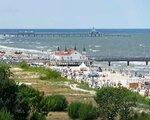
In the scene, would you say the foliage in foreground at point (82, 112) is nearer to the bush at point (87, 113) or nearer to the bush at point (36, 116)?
the bush at point (87, 113)

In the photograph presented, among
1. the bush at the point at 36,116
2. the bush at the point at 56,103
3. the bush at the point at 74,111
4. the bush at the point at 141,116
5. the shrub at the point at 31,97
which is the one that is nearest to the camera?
the bush at the point at 36,116

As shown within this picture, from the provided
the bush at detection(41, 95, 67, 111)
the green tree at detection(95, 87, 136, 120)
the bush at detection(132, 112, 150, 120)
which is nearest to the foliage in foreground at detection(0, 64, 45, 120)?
the green tree at detection(95, 87, 136, 120)

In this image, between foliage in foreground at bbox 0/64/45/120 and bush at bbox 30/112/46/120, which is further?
bush at bbox 30/112/46/120

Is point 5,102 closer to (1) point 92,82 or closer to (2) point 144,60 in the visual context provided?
(1) point 92,82

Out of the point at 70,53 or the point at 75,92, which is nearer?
the point at 75,92

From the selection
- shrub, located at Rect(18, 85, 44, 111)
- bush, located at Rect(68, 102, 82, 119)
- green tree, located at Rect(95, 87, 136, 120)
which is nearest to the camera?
green tree, located at Rect(95, 87, 136, 120)

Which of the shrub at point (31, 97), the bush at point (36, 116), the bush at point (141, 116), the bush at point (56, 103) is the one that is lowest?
the bush at point (56, 103)

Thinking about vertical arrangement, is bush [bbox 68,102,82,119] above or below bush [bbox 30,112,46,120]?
below

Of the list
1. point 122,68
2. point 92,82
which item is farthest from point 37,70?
point 122,68

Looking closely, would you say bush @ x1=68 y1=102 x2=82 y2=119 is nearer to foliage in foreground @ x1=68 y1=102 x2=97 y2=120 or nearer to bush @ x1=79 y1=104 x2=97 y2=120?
foliage in foreground @ x1=68 y1=102 x2=97 y2=120

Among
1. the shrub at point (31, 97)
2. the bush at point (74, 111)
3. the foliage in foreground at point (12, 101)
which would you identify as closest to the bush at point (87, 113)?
the bush at point (74, 111)

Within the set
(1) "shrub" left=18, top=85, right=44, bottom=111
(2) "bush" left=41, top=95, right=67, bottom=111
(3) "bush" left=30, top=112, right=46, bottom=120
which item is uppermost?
(1) "shrub" left=18, top=85, right=44, bottom=111
